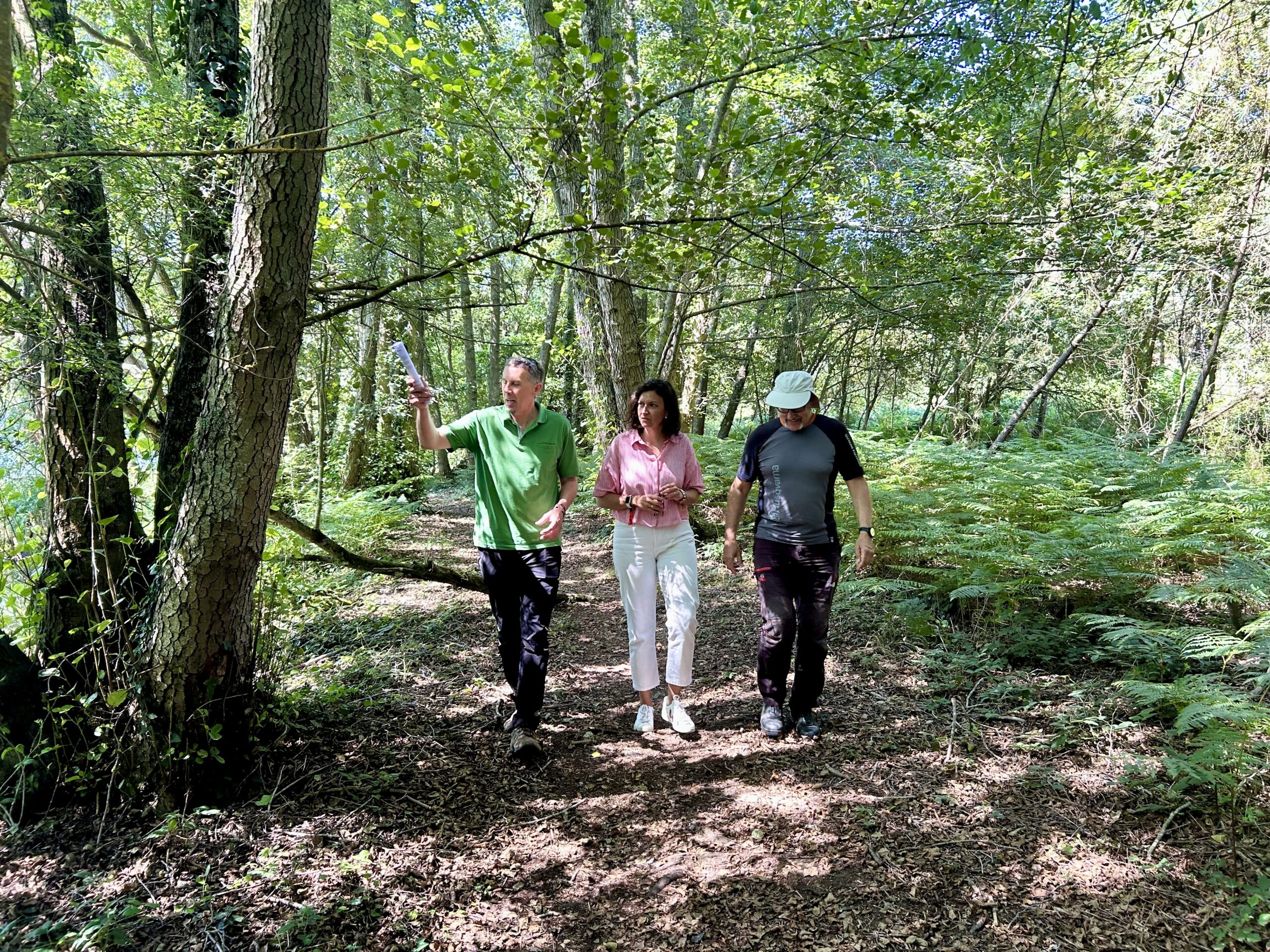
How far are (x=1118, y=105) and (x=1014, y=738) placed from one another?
23.3ft

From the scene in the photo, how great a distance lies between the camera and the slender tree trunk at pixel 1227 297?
6.97m

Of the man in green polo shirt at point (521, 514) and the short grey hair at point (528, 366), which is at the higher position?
the short grey hair at point (528, 366)

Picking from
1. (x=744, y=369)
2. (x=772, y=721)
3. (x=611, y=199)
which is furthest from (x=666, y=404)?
(x=744, y=369)

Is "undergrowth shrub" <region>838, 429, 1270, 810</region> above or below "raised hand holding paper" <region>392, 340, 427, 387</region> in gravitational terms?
below

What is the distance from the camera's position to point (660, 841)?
304 centimetres

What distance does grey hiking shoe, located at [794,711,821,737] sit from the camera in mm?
3850

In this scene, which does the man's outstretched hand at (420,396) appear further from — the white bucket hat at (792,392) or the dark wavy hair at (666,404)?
the white bucket hat at (792,392)

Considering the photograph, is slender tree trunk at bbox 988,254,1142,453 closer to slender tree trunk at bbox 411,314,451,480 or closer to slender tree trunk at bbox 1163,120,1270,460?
slender tree trunk at bbox 1163,120,1270,460

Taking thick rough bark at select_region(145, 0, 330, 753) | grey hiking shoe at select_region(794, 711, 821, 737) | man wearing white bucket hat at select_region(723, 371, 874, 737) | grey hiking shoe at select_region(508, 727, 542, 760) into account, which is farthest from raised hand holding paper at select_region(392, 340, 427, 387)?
grey hiking shoe at select_region(794, 711, 821, 737)

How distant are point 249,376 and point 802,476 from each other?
112 inches

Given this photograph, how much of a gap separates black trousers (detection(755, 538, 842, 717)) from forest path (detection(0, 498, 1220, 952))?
0.37m

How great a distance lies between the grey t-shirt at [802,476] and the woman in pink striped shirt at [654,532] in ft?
1.40

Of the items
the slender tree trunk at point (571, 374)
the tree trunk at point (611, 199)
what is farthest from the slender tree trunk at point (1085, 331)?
the slender tree trunk at point (571, 374)

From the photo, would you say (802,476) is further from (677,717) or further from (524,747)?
(524,747)
